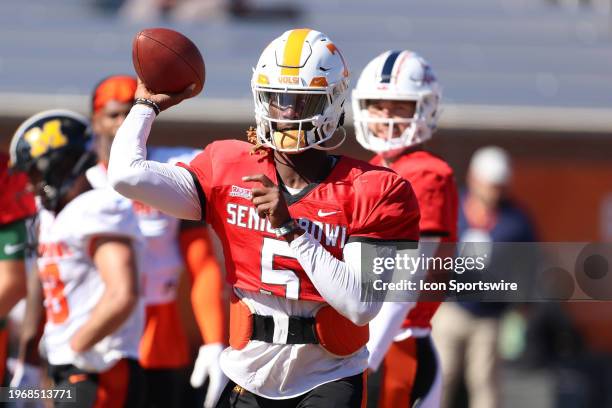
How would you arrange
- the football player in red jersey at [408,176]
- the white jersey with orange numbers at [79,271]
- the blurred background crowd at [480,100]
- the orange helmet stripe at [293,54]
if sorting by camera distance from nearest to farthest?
the orange helmet stripe at [293,54] < the football player in red jersey at [408,176] < the white jersey with orange numbers at [79,271] < the blurred background crowd at [480,100]

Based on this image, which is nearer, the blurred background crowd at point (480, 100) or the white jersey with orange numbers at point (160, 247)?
the white jersey with orange numbers at point (160, 247)

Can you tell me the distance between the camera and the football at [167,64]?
365cm

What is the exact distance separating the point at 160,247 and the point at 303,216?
6.94 feet

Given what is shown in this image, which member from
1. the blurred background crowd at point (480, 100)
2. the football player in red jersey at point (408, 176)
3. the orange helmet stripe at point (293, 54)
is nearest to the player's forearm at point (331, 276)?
the orange helmet stripe at point (293, 54)

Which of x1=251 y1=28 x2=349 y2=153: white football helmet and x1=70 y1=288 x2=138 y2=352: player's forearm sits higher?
x1=251 y1=28 x2=349 y2=153: white football helmet

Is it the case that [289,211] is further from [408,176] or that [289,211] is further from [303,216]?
[408,176]

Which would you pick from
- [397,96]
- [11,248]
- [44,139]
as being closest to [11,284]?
[11,248]

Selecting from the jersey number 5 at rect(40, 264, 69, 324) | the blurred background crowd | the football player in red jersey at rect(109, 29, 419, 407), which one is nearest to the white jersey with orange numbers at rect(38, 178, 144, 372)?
the jersey number 5 at rect(40, 264, 69, 324)

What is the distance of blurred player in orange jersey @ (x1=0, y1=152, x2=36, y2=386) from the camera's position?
4723 mm

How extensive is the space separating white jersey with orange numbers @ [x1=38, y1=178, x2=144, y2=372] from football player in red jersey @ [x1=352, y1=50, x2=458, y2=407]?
1.02m

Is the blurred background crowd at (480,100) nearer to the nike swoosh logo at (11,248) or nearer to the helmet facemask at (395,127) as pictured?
the helmet facemask at (395,127)

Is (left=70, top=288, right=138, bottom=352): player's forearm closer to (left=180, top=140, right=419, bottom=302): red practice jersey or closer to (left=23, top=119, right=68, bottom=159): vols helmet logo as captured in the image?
(left=23, top=119, right=68, bottom=159): vols helmet logo

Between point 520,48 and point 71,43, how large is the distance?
475 centimetres

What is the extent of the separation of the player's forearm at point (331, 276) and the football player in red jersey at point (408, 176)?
0.77 m
